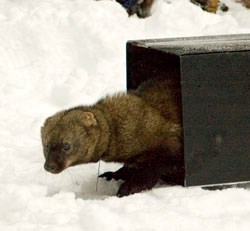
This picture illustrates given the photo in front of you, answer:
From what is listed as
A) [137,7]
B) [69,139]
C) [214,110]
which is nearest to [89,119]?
[69,139]

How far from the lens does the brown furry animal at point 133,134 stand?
4.00 metres

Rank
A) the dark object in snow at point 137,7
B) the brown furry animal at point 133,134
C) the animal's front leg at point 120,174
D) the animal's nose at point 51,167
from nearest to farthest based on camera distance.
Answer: the animal's nose at point 51,167
the brown furry animal at point 133,134
the animal's front leg at point 120,174
the dark object in snow at point 137,7

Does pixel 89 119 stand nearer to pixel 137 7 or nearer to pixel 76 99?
pixel 76 99

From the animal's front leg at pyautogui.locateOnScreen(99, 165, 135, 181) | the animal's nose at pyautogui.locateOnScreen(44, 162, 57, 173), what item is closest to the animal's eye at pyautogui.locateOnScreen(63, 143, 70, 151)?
the animal's nose at pyautogui.locateOnScreen(44, 162, 57, 173)

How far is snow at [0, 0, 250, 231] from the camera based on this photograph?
11.6 feet

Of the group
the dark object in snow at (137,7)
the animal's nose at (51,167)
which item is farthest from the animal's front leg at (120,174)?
the dark object in snow at (137,7)

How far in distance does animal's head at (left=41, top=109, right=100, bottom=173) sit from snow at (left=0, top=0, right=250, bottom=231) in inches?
6.6

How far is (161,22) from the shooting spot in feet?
24.0

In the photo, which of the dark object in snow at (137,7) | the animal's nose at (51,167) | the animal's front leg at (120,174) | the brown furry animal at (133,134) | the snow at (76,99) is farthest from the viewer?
the dark object in snow at (137,7)

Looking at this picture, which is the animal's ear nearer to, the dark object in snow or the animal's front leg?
the animal's front leg

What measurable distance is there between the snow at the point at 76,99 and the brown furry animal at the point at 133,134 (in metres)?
0.13

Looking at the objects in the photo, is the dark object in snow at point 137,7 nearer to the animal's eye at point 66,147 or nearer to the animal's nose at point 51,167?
the animal's eye at point 66,147

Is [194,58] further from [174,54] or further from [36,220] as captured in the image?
[36,220]

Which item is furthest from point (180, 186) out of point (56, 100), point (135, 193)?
point (56, 100)
